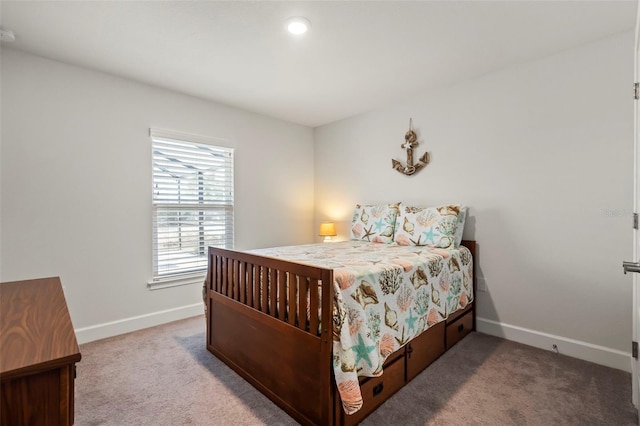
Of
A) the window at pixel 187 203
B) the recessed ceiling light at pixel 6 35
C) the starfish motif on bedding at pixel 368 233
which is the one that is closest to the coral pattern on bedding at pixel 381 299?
the starfish motif on bedding at pixel 368 233

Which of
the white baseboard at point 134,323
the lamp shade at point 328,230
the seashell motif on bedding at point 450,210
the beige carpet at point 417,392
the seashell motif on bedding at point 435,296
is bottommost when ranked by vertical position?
the beige carpet at point 417,392

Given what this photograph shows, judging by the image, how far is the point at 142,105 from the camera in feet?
9.82

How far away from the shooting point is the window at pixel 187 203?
3123 mm

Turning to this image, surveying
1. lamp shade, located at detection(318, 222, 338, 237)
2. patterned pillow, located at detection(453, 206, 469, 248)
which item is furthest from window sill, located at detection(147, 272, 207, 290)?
patterned pillow, located at detection(453, 206, 469, 248)

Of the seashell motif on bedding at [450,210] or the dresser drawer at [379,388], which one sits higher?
the seashell motif on bedding at [450,210]

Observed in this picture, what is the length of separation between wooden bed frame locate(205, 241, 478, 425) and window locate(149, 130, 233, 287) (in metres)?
0.95

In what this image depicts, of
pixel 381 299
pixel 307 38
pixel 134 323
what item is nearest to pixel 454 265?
pixel 381 299

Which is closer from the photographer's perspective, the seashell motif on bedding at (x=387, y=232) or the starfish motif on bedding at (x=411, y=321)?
the starfish motif on bedding at (x=411, y=321)

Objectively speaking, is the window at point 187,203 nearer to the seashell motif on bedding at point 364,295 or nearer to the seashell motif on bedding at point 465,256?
the seashell motif on bedding at point 364,295

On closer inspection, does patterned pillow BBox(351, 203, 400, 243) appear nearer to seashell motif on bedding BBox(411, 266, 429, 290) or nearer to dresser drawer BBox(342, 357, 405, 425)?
seashell motif on bedding BBox(411, 266, 429, 290)

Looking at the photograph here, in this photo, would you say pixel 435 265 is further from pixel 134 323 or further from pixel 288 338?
pixel 134 323

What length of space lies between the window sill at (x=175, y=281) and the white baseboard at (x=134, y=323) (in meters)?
0.25

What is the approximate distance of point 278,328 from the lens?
5.84ft

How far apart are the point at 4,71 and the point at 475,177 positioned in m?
3.99
